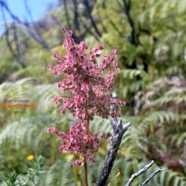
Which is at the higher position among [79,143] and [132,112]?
[132,112]

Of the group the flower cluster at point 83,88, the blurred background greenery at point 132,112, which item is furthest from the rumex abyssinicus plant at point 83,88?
the blurred background greenery at point 132,112

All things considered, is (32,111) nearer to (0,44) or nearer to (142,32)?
(142,32)

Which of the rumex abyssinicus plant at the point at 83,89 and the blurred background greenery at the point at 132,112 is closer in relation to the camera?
the rumex abyssinicus plant at the point at 83,89

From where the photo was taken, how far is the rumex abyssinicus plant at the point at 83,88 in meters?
0.70

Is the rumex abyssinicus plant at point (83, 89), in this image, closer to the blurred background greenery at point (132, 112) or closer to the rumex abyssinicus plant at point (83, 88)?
the rumex abyssinicus plant at point (83, 88)

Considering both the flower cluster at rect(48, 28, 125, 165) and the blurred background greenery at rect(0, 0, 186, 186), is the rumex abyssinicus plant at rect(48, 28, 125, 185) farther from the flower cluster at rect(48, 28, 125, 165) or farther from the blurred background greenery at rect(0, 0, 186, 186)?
the blurred background greenery at rect(0, 0, 186, 186)

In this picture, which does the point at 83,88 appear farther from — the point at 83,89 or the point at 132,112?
the point at 132,112

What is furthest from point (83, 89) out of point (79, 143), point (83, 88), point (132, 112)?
point (132, 112)

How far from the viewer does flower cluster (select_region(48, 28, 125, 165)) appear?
2.29 feet

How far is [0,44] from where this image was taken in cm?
470

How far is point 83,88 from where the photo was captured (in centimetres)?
68

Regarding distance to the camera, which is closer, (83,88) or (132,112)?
(83,88)

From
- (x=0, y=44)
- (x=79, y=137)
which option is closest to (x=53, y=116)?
(x=79, y=137)

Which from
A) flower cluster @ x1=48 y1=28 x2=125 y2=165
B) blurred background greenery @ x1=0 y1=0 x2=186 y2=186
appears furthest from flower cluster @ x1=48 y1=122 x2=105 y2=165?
blurred background greenery @ x1=0 y1=0 x2=186 y2=186
